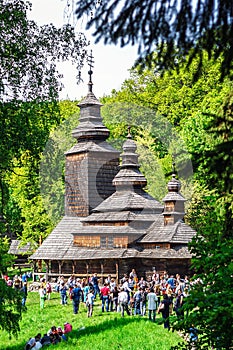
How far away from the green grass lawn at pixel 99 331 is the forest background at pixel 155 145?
4664 millimetres

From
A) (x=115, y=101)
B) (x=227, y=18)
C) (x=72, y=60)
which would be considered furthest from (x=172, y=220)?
(x=227, y=18)

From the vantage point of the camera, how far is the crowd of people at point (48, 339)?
23.2 metres

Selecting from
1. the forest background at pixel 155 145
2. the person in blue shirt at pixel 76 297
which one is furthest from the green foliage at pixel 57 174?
the person in blue shirt at pixel 76 297

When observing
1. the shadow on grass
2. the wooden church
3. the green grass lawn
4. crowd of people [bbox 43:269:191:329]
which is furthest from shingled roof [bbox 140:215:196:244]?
the shadow on grass

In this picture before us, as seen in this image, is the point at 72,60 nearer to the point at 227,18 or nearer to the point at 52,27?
the point at 52,27

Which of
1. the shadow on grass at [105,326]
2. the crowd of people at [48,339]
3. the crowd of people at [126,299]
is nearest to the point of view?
the crowd of people at [48,339]

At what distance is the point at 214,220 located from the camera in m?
13.5

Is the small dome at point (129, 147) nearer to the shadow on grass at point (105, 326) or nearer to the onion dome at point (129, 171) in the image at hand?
the onion dome at point (129, 171)

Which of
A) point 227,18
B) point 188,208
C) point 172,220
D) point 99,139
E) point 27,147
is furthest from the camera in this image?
point 99,139

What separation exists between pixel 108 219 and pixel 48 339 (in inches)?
650

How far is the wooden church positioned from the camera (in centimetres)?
3862

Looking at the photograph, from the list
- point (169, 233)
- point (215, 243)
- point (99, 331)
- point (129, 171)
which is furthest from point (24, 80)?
point (129, 171)

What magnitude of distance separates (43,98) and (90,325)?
1360 centimetres


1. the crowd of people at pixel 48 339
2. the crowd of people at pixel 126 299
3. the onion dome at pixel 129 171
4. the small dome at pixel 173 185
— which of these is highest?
the onion dome at pixel 129 171
